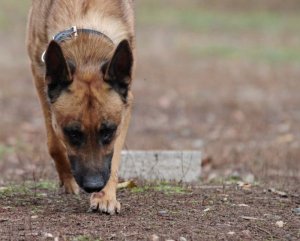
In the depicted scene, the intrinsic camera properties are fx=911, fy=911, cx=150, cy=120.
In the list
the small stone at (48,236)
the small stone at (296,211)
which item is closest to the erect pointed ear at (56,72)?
the small stone at (48,236)

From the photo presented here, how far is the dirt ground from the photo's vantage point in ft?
21.8

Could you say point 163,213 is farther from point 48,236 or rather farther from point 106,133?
point 48,236

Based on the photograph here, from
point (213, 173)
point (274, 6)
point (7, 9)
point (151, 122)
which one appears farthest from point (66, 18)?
point (274, 6)

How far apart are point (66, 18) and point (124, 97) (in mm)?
916

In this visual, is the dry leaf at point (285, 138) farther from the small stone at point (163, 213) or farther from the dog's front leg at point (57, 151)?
the small stone at point (163, 213)

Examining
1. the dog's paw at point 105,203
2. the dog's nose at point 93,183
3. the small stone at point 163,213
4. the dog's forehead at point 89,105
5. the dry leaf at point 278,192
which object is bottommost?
the small stone at point 163,213

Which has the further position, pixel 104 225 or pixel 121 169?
pixel 121 169

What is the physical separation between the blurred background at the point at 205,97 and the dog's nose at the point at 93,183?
10.1ft

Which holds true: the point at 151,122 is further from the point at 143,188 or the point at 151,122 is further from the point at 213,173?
the point at 143,188

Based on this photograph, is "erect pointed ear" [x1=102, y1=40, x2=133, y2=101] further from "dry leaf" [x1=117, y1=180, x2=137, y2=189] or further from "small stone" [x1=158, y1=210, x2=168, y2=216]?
"dry leaf" [x1=117, y1=180, x2=137, y2=189]

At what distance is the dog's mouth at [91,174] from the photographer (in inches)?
258

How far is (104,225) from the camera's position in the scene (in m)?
6.50

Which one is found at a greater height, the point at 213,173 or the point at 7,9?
the point at 7,9

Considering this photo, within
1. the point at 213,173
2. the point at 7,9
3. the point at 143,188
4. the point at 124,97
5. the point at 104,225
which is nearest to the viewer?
the point at 104,225
